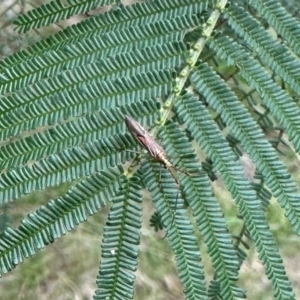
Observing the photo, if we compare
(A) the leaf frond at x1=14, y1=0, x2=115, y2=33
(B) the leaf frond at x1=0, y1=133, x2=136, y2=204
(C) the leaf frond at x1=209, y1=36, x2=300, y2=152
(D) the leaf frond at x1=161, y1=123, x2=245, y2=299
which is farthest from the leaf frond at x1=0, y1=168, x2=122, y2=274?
(A) the leaf frond at x1=14, y1=0, x2=115, y2=33

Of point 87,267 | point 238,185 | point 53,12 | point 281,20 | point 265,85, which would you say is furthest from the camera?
point 87,267

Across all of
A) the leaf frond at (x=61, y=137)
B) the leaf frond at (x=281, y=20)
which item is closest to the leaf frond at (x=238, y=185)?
the leaf frond at (x=61, y=137)

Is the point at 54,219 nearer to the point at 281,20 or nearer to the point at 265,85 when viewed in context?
the point at 265,85

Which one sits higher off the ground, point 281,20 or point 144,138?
point 144,138

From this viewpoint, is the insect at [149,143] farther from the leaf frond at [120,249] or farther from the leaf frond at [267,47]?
the leaf frond at [267,47]

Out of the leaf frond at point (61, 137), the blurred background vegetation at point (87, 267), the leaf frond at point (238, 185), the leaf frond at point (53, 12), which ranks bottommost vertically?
the blurred background vegetation at point (87, 267)

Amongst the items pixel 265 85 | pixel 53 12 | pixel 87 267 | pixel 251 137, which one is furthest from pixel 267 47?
pixel 87 267

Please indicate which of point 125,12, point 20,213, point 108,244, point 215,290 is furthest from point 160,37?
point 20,213

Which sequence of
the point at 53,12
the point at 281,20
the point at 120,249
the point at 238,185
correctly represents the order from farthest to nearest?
the point at 53,12, the point at 281,20, the point at 238,185, the point at 120,249
